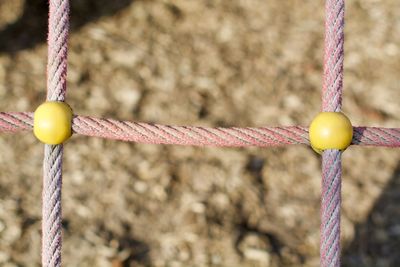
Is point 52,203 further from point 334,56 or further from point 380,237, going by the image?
point 380,237

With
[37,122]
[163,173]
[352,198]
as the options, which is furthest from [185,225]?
[37,122]

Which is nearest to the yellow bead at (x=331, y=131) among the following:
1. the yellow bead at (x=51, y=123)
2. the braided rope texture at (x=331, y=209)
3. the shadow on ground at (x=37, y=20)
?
the braided rope texture at (x=331, y=209)

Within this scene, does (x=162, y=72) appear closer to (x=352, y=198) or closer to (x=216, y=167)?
(x=216, y=167)

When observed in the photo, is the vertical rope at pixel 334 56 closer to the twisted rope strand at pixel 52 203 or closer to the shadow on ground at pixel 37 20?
the twisted rope strand at pixel 52 203

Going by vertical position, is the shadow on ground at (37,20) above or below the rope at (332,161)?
above

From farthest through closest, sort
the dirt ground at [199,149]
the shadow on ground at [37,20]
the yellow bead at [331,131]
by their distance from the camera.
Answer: the shadow on ground at [37,20] → the dirt ground at [199,149] → the yellow bead at [331,131]

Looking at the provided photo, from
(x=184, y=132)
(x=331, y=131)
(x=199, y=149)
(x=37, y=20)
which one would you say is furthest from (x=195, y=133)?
(x=37, y=20)

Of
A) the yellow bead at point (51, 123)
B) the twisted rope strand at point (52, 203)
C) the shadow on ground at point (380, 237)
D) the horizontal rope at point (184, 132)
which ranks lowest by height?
the twisted rope strand at point (52, 203)
